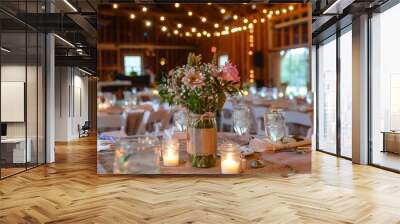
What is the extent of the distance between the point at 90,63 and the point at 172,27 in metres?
2.14

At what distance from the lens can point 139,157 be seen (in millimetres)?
2506

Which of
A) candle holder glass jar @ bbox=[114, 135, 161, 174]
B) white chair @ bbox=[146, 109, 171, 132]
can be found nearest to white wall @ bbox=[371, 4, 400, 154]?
white chair @ bbox=[146, 109, 171, 132]

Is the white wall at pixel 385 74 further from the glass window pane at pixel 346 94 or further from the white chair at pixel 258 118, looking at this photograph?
the white chair at pixel 258 118

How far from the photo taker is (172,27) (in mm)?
3676

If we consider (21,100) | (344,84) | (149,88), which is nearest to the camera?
(149,88)

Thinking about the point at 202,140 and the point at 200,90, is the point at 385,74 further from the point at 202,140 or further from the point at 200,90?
the point at 200,90

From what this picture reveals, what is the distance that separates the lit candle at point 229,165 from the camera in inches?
95.3

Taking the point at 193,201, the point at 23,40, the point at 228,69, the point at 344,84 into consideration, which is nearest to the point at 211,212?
the point at 193,201

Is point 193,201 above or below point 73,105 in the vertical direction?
below

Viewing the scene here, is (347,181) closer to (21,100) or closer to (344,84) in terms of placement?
(344,84)

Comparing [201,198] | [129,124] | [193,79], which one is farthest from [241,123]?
[201,198]

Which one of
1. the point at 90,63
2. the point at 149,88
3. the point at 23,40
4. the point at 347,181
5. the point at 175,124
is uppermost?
the point at 23,40

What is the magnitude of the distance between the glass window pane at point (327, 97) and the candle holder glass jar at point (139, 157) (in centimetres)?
568

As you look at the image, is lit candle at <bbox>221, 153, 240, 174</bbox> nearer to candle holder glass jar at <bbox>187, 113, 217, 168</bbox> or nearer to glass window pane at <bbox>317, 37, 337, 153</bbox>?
candle holder glass jar at <bbox>187, 113, 217, 168</bbox>
